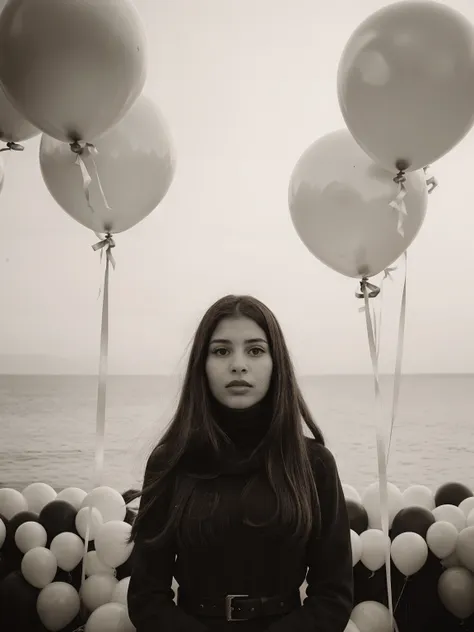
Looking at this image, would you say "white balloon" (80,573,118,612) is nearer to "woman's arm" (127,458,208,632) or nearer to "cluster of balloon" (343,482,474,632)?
"woman's arm" (127,458,208,632)

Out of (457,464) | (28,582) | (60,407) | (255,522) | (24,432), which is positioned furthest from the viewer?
(60,407)

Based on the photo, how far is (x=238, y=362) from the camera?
1370 mm

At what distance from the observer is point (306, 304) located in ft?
12.4

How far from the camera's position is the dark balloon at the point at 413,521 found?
1803mm

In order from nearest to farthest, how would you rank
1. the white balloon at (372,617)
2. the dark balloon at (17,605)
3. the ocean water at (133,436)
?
the white balloon at (372,617) → the dark balloon at (17,605) → the ocean water at (133,436)

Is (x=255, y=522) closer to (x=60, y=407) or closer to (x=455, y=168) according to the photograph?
(x=455, y=168)

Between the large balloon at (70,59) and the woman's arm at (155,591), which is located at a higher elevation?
the large balloon at (70,59)

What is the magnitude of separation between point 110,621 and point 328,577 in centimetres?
62

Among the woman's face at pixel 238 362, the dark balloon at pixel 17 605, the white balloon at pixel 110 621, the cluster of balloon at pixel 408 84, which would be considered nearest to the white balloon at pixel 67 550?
the dark balloon at pixel 17 605

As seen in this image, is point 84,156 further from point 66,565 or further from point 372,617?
point 372,617

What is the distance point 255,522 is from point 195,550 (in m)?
0.13

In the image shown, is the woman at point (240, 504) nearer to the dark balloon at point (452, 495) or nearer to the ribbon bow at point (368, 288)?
the ribbon bow at point (368, 288)

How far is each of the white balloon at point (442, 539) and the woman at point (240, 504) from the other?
0.51m

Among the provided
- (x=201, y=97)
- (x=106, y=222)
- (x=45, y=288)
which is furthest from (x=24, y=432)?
(x=106, y=222)
